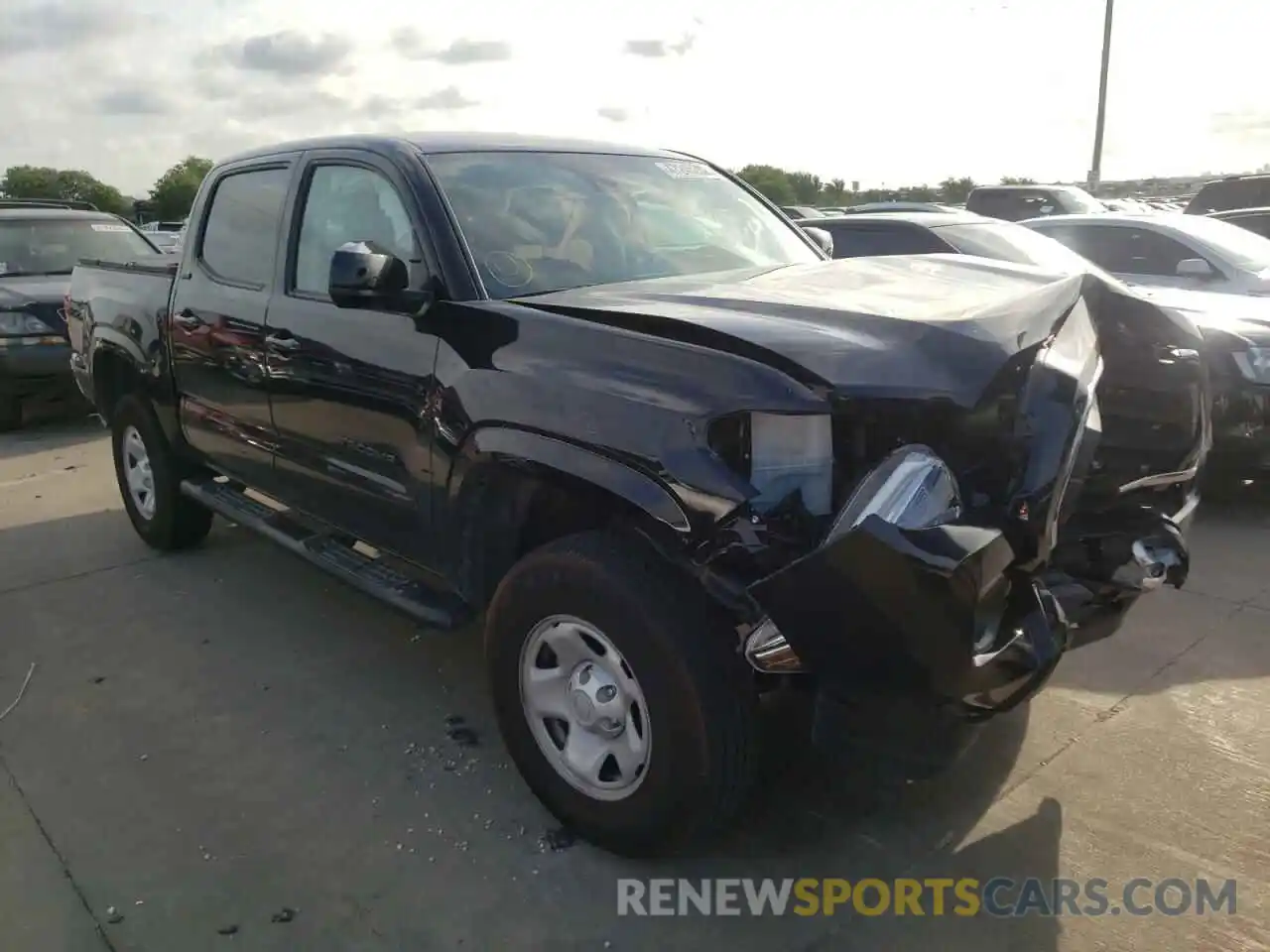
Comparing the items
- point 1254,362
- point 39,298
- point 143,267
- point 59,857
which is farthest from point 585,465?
point 39,298

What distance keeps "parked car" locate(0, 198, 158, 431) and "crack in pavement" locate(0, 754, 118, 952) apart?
6081mm

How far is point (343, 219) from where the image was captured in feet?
12.8

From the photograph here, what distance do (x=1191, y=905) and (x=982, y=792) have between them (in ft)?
2.07

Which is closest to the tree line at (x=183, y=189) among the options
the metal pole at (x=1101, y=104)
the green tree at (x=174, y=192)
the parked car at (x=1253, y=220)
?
the green tree at (x=174, y=192)

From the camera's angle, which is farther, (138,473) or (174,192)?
(174,192)

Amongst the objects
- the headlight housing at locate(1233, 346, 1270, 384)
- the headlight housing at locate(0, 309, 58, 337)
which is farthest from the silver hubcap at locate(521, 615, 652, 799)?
the headlight housing at locate(0, 309, 58, 337)

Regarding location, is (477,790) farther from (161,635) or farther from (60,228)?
(60,228)

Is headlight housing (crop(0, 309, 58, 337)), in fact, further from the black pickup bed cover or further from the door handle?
the door handle

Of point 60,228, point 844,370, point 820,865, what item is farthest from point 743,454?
point 60,228

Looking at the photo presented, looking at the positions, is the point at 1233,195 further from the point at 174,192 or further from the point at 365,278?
the point at 174,192

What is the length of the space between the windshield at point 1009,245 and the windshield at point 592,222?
2.96 m

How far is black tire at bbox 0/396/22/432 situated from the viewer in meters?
9.20

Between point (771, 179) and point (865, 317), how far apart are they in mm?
39480

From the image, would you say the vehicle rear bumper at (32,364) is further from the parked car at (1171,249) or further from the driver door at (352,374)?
the parked car at (1171,249)
